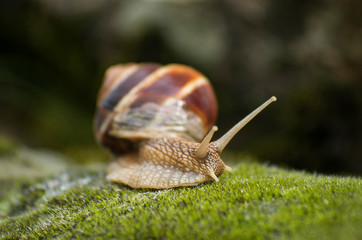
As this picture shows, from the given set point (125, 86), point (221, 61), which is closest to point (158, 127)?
point (125, 86)

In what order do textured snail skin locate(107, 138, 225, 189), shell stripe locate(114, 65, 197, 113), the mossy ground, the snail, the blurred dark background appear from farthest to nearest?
the blurred dark background
shell stripe locate(114, 65, 197, 113)
the snail
textured snail skin locate(107, 138, 225, 189)
the mossy ground

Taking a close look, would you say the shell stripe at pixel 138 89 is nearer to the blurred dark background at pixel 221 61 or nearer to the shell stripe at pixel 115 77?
the shell stripe at pixel 115 77

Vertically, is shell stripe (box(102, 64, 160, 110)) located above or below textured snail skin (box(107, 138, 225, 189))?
above

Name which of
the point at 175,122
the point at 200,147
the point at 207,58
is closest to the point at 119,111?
the point at 175,122

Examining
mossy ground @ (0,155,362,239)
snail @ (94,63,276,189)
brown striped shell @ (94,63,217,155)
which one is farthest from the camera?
brown striped shell @ (94,63,217,155)

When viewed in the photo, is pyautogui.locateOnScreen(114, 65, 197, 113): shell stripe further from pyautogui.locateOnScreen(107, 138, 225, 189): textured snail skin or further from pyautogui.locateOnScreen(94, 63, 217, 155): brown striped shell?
pyautogui.locateOnScreen(107, 138, 225, 189): textured snail skin

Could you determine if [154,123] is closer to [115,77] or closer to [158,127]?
[158,127]

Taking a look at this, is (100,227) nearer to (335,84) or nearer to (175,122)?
(175,122)

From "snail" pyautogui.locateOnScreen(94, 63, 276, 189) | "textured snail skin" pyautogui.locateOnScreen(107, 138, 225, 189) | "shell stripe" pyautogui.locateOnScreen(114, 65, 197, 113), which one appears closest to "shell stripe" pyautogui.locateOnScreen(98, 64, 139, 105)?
"snail" pyautogui.locateOnScreen(94, 63, 276, 189)

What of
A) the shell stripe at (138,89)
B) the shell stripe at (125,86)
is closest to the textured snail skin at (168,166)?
the shell stripe at (138,89)
